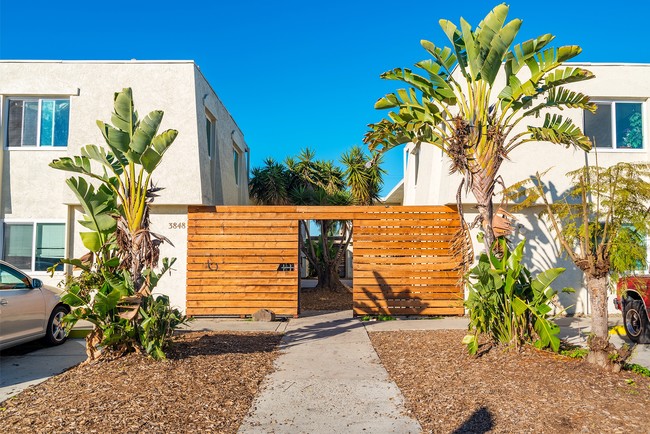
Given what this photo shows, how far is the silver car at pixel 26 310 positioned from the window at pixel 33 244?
11.2 ft

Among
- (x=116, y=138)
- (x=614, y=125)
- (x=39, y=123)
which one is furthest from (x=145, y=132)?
(x=614, y=125)

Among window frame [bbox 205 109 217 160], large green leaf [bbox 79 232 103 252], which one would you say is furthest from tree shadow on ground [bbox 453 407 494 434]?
window frame [bbox 205 109 217 160]

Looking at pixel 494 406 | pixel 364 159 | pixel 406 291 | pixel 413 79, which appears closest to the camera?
pixel 494 406

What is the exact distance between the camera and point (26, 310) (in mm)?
7652

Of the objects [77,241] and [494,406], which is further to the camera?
[77,241]

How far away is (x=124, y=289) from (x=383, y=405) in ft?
12.4

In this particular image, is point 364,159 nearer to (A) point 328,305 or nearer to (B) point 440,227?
(A) point 328,305

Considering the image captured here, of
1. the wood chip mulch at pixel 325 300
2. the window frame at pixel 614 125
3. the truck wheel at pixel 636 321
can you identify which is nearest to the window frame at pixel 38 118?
the wood chip mulch at pixel 325 300

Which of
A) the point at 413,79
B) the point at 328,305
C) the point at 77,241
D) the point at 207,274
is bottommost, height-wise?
the point at 328,305

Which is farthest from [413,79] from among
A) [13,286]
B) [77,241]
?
[77,241]

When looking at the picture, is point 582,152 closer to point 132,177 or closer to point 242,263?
point 242,263

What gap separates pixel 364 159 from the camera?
62.9 feet

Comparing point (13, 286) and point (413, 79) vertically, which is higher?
point (413, 79)

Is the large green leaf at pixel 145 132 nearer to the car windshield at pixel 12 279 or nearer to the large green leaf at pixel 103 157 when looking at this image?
the large green leaf at pixel 103 157
